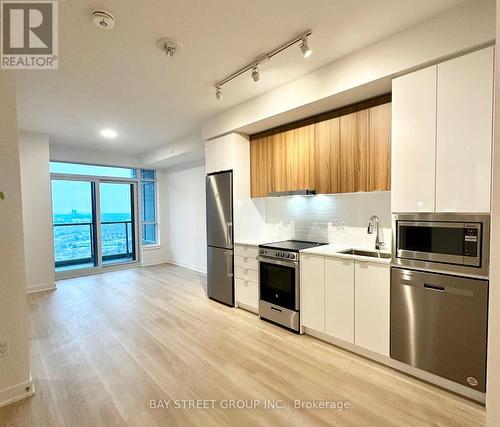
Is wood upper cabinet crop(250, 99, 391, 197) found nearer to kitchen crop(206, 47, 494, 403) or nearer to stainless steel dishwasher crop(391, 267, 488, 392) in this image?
kitchen crop(206, 47, 494, 403)

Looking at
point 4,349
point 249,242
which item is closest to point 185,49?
point 249,242

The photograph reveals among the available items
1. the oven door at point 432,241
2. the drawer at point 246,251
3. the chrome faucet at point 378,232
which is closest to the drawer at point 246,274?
the drawer at point 246,251

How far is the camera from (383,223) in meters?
2.93

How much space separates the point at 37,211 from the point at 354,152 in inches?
213

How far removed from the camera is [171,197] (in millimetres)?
7113

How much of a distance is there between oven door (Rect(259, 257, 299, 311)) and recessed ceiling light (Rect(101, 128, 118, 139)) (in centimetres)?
354

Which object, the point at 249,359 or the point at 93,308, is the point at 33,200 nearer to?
the point at 93,308

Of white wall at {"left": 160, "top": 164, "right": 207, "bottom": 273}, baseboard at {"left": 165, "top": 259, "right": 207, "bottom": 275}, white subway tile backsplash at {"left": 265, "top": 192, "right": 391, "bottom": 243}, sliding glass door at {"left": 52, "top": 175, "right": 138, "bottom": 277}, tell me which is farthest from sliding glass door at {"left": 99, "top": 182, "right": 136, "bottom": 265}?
white subway tile backsplash at {"left": 265, "top": 192, "right": 391, "bottom": 243}

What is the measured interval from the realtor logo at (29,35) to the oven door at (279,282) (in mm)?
3019

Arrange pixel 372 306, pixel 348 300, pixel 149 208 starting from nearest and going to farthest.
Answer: pixel 372 306 → pixel 348 300 → pixel 149 208

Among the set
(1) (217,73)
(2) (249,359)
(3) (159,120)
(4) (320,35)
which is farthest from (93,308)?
(4) (320,35)

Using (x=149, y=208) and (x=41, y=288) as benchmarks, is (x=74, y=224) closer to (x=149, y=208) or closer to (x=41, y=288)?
(x=41, y=288)

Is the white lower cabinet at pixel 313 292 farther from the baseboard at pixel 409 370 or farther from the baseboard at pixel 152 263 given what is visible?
the baseboard at pixel 152 263

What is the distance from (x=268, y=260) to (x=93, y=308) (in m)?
2.79
